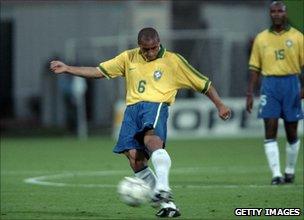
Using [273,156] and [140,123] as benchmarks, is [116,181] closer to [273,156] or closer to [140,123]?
[273,156]

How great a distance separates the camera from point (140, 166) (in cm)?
1276

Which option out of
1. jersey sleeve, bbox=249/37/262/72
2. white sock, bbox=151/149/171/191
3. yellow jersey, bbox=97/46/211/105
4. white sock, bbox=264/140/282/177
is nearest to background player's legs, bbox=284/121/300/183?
white sock, bbox=264/140/282/177

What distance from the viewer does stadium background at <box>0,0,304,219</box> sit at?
20047 mm

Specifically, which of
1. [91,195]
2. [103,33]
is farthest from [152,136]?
[103,33]

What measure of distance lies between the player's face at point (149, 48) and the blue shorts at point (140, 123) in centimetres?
50

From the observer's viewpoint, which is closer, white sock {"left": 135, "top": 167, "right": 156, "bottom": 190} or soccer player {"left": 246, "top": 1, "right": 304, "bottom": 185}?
white sock {"left": 135, "top": 167, "right": 156, "bottom": 190}

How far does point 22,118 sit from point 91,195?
23.0 metres

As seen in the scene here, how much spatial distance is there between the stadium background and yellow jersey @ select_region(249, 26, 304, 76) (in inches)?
23.8

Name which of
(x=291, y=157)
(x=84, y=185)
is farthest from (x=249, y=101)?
(x=84, y=185)

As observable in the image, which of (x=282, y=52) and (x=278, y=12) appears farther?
(x=282, y=52)

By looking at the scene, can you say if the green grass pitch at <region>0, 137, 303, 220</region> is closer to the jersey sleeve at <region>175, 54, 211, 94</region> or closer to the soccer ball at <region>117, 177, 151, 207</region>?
the soccer ball at <region>117, 177, 151, 207</region>

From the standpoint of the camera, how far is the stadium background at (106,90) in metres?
20.0

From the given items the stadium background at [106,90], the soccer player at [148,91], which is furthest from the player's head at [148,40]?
the stadium background at [106,90]

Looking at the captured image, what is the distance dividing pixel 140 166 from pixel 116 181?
15.1 feet
